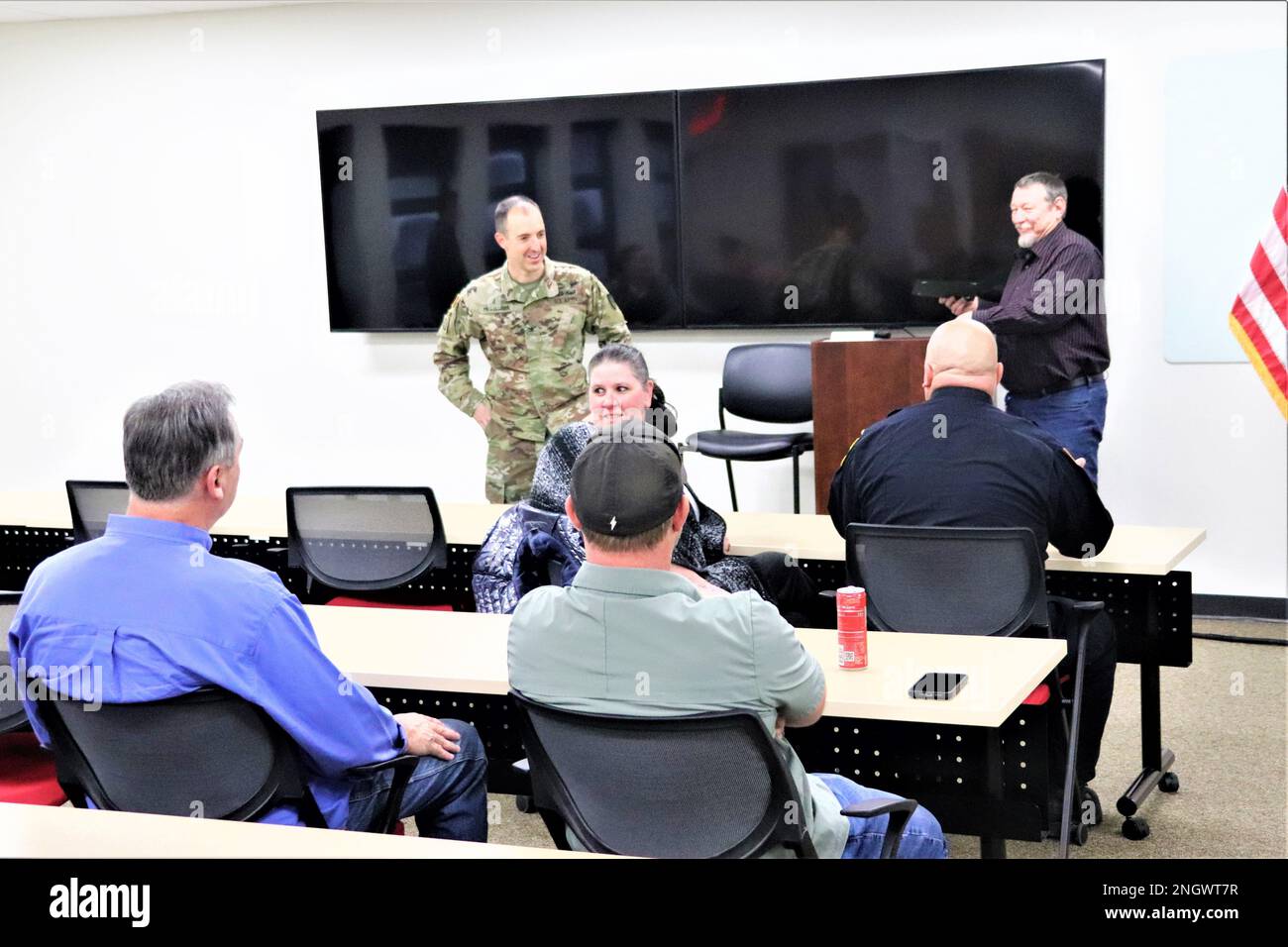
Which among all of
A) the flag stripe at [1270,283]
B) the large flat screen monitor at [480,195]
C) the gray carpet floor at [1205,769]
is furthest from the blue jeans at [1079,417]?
the large flat screen monitor at [480,195]

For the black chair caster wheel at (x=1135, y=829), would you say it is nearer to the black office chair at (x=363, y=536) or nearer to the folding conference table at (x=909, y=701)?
the folding conference table at (x=909, y=701)

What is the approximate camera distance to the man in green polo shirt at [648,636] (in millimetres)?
2047

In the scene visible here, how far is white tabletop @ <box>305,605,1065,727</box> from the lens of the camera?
7.97 feet

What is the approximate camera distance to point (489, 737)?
3.14m

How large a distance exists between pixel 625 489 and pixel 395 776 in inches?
28.7

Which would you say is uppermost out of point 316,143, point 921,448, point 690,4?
point 690,4

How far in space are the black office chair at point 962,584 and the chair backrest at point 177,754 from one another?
1.46 meters

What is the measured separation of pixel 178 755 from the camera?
89.4 inches

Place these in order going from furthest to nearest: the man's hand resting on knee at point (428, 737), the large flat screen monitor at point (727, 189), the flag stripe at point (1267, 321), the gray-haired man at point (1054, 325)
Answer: the large flat screen monitor at point (727, 189) < the gray-haired man at point (1054, 325) < the flag stripe at point (1267, 321) < the man's hand resting on knee at point (428, 737)

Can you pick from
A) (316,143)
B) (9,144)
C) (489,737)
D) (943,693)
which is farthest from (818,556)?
(9,144)

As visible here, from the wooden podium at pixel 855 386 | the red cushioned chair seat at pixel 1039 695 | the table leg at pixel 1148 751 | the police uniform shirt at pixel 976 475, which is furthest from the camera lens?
the wooden podium at pixel 855 386
